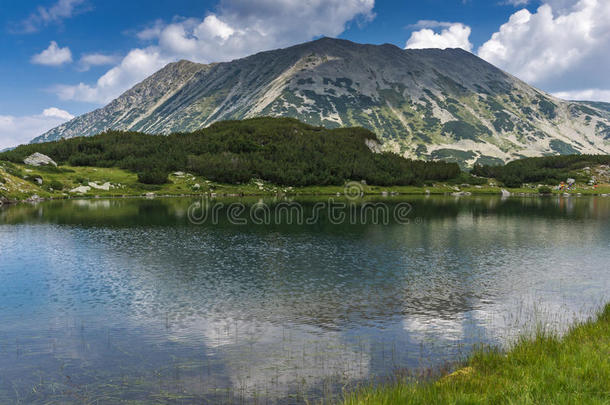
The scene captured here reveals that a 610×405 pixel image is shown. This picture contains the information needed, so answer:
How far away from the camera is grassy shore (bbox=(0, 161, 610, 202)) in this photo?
136 metres

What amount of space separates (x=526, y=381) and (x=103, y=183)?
6756 inches

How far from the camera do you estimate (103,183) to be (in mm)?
161125

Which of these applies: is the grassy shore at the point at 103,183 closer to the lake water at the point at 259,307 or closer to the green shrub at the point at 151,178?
the green shrub at the point at 151,178

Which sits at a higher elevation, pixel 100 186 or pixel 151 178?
pixel 151 178

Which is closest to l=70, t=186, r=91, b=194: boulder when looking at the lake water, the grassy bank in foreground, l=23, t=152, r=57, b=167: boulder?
l=23, t=152, r=57, b=167: boulder

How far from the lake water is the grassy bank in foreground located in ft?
11.3

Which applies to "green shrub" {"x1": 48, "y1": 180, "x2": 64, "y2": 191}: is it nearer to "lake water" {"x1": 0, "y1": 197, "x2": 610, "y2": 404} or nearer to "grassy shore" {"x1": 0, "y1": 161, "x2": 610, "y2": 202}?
"grassy shore" {"x1": 0, "y1": 161, "x2": 610, "y2": 202}

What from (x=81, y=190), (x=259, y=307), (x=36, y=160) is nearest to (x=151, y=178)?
(x=81, y=190)

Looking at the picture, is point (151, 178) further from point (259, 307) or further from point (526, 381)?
point (526, 381)

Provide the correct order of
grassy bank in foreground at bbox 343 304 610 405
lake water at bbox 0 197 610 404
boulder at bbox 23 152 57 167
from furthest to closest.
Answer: boulder at bbox 23 152 57 167 < lake water at bbox 0 197 610 404 < grassy bank in foreground at bbox 343 304 610 405

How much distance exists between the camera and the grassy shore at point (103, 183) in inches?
5352

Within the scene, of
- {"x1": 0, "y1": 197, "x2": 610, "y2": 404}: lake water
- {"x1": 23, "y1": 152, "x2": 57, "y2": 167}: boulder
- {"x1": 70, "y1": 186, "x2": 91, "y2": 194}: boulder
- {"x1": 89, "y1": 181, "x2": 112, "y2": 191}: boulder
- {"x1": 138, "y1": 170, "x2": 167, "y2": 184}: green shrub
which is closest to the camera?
{"x1": 0, "y1": 197, "x2": 610, "y2": 404}: lake water

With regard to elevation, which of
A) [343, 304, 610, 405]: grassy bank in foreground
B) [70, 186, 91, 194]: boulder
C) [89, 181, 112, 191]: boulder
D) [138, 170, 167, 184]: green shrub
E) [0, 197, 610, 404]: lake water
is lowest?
[0, 197, 610, 404]: lake water

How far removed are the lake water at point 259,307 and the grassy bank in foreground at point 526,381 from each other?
3.44 meters
